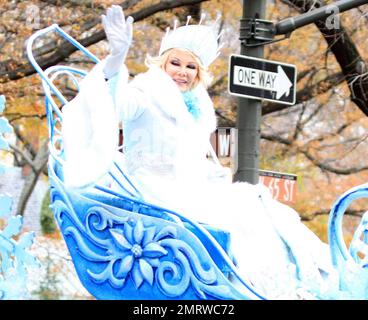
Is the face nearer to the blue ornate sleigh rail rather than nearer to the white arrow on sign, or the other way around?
the blue ornate sleigh rail

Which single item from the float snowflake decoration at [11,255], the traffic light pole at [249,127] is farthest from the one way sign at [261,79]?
the float snowflake decoration at [11,255]

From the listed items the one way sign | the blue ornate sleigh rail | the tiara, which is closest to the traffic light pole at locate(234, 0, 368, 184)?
the one way sign

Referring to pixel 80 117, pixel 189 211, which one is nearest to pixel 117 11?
pixel 80 117

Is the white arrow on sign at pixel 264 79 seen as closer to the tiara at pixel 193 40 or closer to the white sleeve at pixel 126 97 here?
the tiara at pixel 193 40

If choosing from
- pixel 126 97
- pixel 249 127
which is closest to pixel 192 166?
pixel 126 97

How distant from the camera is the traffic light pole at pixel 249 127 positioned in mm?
9969

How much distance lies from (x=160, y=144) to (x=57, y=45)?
6.28 metres

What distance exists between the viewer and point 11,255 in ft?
25.3

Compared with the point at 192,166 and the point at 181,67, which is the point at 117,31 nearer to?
the point at 181,67

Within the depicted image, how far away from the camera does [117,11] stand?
22.6 feet

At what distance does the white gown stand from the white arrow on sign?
79.7 inches

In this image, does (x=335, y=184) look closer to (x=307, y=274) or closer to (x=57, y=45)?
(x=57, y=45)

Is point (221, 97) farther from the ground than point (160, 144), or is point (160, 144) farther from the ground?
point (221, 97)
